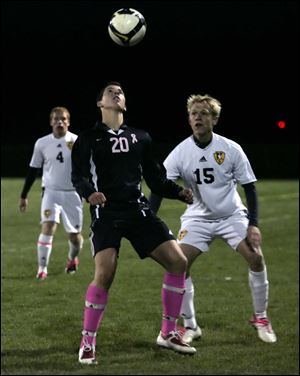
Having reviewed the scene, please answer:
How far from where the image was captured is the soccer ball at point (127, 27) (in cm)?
716

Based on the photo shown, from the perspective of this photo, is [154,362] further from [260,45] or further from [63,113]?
[63,113]

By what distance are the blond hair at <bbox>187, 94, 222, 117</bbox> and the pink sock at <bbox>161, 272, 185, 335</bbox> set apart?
1.49 meters

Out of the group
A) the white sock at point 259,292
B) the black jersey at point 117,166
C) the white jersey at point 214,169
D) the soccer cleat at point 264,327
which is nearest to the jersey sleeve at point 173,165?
the white jersey at point 214,169

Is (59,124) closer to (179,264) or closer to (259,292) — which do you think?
(179,264)

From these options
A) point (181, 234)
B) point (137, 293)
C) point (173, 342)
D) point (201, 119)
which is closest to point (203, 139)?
point (201, 119)

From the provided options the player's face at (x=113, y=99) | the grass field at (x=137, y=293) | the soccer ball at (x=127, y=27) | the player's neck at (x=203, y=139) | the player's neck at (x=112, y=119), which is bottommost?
the grass field at (x=137, y=293)

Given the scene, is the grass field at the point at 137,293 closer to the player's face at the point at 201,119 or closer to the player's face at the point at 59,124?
the player's face at the point at 59,124

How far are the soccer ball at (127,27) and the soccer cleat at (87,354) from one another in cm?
232

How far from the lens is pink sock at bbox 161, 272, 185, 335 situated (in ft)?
26.6

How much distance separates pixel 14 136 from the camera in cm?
1520

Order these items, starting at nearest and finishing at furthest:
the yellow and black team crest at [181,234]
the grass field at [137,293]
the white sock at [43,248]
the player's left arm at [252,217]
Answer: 1. the player's left arm at [252,217]
2. the yellow and black team crest at [181,234]
3. the white sock at [43,248]
4. the grass field at [137,293]

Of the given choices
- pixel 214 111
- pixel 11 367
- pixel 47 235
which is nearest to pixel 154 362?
pixel 11 367

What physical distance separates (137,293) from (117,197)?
80691 millimetres

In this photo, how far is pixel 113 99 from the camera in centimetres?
673
